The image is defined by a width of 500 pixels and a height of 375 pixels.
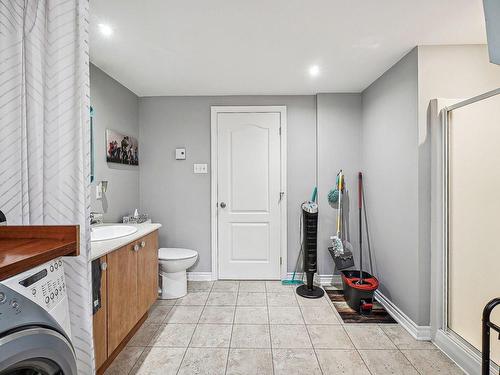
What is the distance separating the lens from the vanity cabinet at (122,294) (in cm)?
162

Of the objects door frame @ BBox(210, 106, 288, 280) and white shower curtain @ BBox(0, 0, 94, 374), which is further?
door frame @ BBox(210, 106, 288, 280)

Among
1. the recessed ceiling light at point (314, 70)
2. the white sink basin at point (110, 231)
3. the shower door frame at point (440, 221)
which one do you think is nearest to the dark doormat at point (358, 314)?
the shower door frame at point (440, 221)

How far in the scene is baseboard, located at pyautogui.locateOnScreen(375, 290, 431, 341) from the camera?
2090 mm

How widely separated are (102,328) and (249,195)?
2052 millimetres

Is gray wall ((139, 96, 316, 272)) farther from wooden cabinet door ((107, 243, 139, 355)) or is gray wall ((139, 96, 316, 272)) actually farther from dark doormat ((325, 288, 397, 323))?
wooden cabinet door ((107, 243, 139, 355))

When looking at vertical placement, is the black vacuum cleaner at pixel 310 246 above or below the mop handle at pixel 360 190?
below

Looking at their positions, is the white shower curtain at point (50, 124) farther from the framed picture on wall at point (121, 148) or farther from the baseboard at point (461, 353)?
the baseboard at point (461, 353)

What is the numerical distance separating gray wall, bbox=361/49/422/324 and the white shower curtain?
2221mm

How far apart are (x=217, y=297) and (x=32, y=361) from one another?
2221mm

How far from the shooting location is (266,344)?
204 cm

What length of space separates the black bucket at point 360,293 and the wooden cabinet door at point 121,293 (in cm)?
190

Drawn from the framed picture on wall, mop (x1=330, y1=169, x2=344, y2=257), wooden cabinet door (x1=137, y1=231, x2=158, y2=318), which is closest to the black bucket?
mop (x1=330, y1=169, x2=344, y2=257)

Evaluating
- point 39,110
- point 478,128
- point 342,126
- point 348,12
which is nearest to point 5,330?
point 39,110

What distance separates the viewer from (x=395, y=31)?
1.90 metres
